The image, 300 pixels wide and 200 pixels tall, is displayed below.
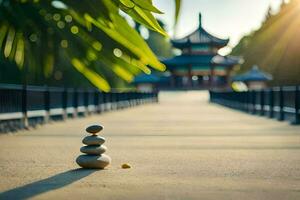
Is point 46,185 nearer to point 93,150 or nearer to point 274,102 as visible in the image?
point 93,150

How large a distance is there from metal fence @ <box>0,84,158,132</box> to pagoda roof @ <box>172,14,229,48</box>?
179 ft

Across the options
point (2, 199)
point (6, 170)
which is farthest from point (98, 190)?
point (6, 170)

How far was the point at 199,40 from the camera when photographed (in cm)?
8862

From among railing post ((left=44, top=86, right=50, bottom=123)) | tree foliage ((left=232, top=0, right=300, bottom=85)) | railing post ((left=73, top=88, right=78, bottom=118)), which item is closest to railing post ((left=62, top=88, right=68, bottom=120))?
railing post ((left=73, top=88, right=78, bottom=118))

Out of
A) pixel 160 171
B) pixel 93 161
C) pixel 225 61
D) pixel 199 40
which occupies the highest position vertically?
pixel 199 40

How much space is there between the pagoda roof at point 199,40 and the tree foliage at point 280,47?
5658mm

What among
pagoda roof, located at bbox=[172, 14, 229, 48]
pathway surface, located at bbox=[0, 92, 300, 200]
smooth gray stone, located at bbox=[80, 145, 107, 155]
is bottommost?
Answer: pathway surface, located at bbox=[0, 92, 300, 200]

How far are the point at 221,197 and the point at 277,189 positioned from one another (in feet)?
2.83

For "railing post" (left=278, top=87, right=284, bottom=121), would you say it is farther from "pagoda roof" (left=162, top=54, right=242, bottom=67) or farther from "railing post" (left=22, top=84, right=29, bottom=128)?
"pagoda roof" (left=162, top=54, right=242, bottom=67)

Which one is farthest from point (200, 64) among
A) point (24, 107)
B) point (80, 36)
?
point (80, 36)

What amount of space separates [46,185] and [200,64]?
8139 centimetres

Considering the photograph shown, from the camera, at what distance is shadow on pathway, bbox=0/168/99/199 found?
534 cm

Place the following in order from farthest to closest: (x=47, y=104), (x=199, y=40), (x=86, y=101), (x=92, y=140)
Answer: (x=199, y=40)
(x=86, y=101)
(x=47, y=104)
(x=92, y=140)

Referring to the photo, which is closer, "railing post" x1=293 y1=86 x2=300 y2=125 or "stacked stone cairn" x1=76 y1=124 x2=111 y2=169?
"stacked stone cairn" x1=76 y1=124 x2=111 y2=169
